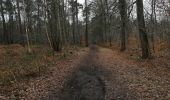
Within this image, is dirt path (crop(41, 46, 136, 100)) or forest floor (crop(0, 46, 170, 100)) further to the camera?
forest floor (crop(0, 46, 170, 100))

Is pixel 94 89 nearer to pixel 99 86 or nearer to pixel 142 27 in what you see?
pixel 99 86

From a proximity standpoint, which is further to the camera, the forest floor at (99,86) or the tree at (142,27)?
the tree at (142,27)

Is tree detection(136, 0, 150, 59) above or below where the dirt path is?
above

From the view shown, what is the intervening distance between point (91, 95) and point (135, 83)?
2.91 metres

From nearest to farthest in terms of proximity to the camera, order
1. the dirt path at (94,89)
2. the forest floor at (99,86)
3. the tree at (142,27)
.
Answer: the dirt path at (94,89)
the forest floor at (99,86)
the tree at (142,27)

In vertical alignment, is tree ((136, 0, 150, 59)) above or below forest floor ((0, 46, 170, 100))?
above

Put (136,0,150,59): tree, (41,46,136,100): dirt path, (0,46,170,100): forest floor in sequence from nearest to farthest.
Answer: (41,46,136,100): dirt path, (0,46,170,100): forest floor, (136,0,150,59): tree

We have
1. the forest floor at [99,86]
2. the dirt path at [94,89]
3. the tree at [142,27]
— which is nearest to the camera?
the dirt path at [94,89]

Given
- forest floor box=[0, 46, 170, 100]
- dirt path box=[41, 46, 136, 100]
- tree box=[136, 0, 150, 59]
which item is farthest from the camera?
tree box=[136, 0, 150, 59]

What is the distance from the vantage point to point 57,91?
10.8m

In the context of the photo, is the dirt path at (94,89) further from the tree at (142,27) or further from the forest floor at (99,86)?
the tree at (142,27)

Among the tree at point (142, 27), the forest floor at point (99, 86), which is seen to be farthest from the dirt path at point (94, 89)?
the tree at point (142, 27)

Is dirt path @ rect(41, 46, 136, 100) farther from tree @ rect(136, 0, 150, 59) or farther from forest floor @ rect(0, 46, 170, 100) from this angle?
tree @ rect(136, 0, 150, 59)

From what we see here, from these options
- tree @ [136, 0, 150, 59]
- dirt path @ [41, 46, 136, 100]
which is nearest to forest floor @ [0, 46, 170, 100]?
dirt path @ [41, 46, 136, 100]
